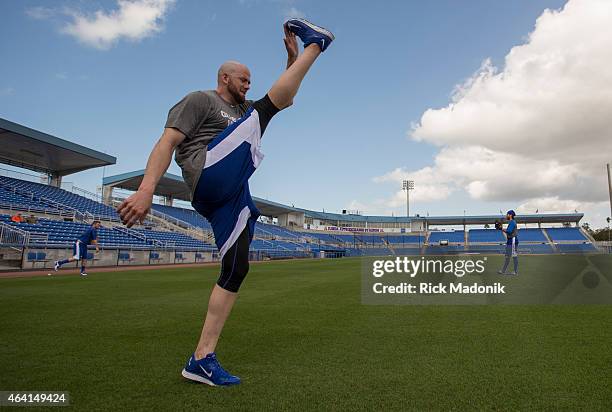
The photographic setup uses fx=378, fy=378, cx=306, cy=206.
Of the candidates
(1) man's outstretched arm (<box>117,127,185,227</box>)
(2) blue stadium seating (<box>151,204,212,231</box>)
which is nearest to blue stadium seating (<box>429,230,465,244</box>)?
(2) blue stadium seating (<box>151,204,212,231</box>)

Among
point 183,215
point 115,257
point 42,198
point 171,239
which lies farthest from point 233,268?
point 183,215

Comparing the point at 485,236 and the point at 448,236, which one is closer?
the point at 485,236

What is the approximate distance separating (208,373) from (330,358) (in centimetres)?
95

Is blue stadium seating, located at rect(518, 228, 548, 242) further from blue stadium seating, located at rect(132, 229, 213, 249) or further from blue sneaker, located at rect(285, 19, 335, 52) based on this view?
blue sneaker, located at rect(285, 19, 335, 52)

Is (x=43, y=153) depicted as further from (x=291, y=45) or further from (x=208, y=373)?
(x=208, y=373)

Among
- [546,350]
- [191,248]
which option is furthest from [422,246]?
[546,350]

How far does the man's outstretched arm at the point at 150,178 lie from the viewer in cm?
195

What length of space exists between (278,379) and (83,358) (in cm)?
157

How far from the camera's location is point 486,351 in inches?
118

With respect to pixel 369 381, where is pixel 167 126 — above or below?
above

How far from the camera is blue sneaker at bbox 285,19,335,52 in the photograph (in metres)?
2.40

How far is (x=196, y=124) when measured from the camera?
241 centimetres

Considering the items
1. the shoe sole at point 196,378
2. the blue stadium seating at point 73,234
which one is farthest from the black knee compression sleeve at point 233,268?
the blue stadium seating at point 73,234

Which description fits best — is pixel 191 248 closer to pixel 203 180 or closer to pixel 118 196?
pixel 118 196
